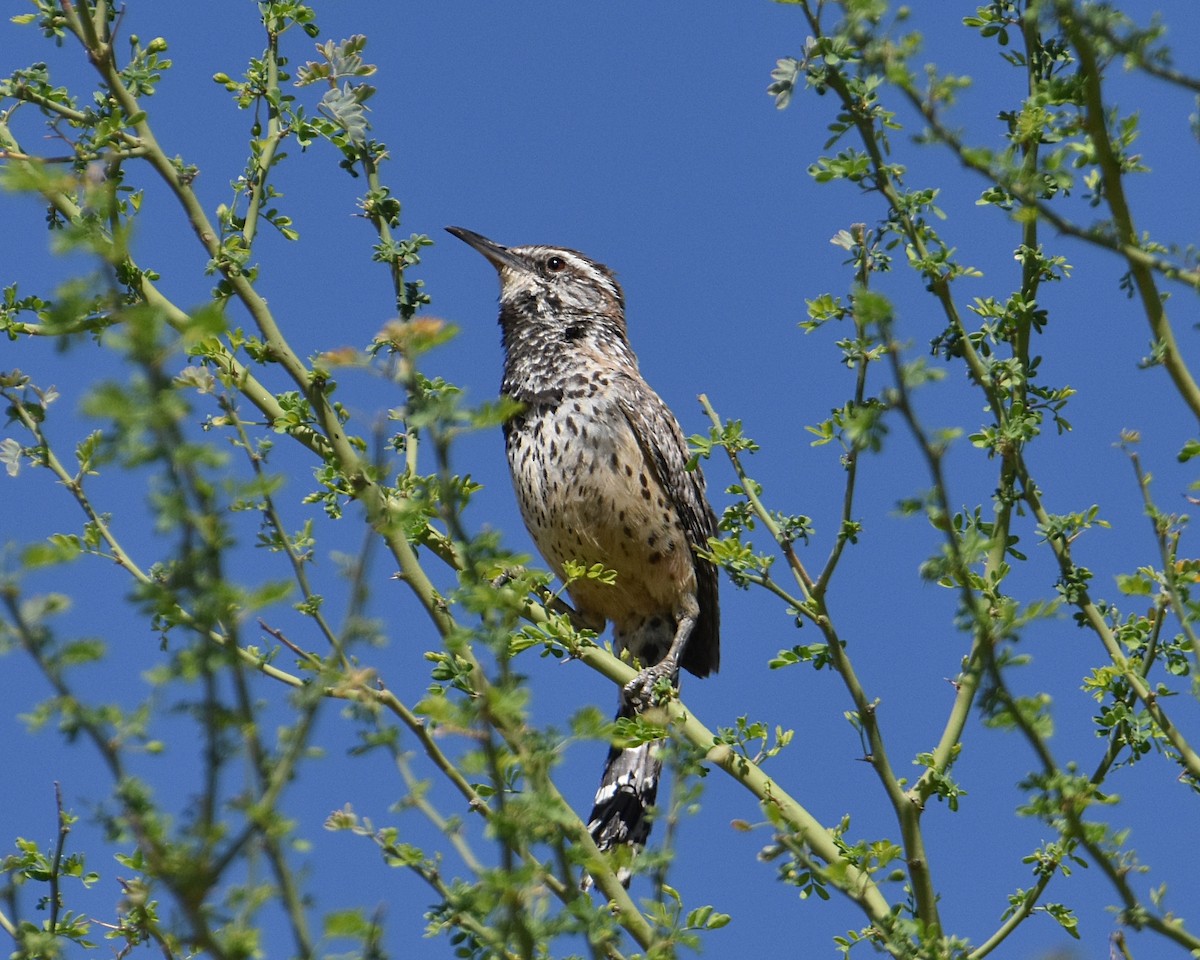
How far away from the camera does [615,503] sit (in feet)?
15.9

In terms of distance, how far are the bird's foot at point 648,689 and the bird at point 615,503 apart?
392 millimetres

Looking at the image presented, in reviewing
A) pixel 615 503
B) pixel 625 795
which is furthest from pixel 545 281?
pixel 625 795

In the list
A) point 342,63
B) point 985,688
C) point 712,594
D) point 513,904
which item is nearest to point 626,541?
point 712,594

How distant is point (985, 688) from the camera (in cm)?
212

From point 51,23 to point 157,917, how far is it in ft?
5.50

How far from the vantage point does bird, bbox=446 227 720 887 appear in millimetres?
4797

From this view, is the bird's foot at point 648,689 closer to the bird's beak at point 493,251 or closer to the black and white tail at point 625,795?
the black and white tail at point 625,795

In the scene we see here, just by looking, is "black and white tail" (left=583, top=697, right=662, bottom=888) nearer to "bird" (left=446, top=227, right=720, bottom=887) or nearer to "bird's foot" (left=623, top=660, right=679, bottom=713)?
"bird" (left=446, top=227, right=720, bottom=887)

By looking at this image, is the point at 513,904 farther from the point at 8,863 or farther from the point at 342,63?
the point at 342,63

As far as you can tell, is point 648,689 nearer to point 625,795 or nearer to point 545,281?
point 625,795

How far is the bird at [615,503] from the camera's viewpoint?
15.7 feet

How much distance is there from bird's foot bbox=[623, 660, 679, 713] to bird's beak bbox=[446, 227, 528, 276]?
167cm

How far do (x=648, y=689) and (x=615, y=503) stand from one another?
2.91ft

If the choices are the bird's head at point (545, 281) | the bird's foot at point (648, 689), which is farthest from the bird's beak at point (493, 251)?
the bird's foot at point (648, 689)
